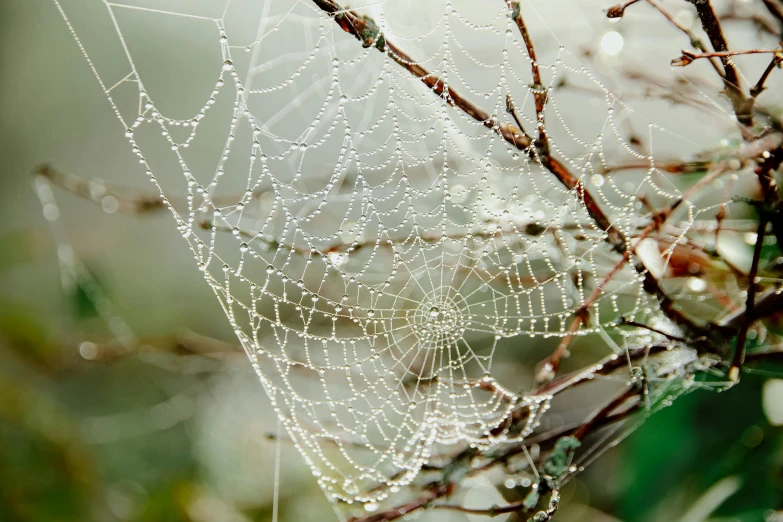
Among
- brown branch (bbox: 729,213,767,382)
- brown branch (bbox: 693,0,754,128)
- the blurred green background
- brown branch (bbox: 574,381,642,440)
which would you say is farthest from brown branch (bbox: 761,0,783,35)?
the blurred green background

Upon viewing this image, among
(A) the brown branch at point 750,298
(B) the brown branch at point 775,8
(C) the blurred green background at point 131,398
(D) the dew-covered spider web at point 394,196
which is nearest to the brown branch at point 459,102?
(D) the dew-covered spider web at point 394,196

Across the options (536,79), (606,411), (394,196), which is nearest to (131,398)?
(394,196)

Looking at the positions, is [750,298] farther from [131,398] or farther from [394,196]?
[131,398]

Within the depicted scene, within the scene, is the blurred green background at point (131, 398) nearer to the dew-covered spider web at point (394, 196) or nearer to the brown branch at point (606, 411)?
the dew-covered spider web at point (394, 196)

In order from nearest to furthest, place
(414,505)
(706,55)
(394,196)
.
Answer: (706,55) → (414,505) → (394,196)

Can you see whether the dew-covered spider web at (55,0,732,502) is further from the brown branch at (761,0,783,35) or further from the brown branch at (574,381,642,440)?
the brown branch at (761,0,783,35)
